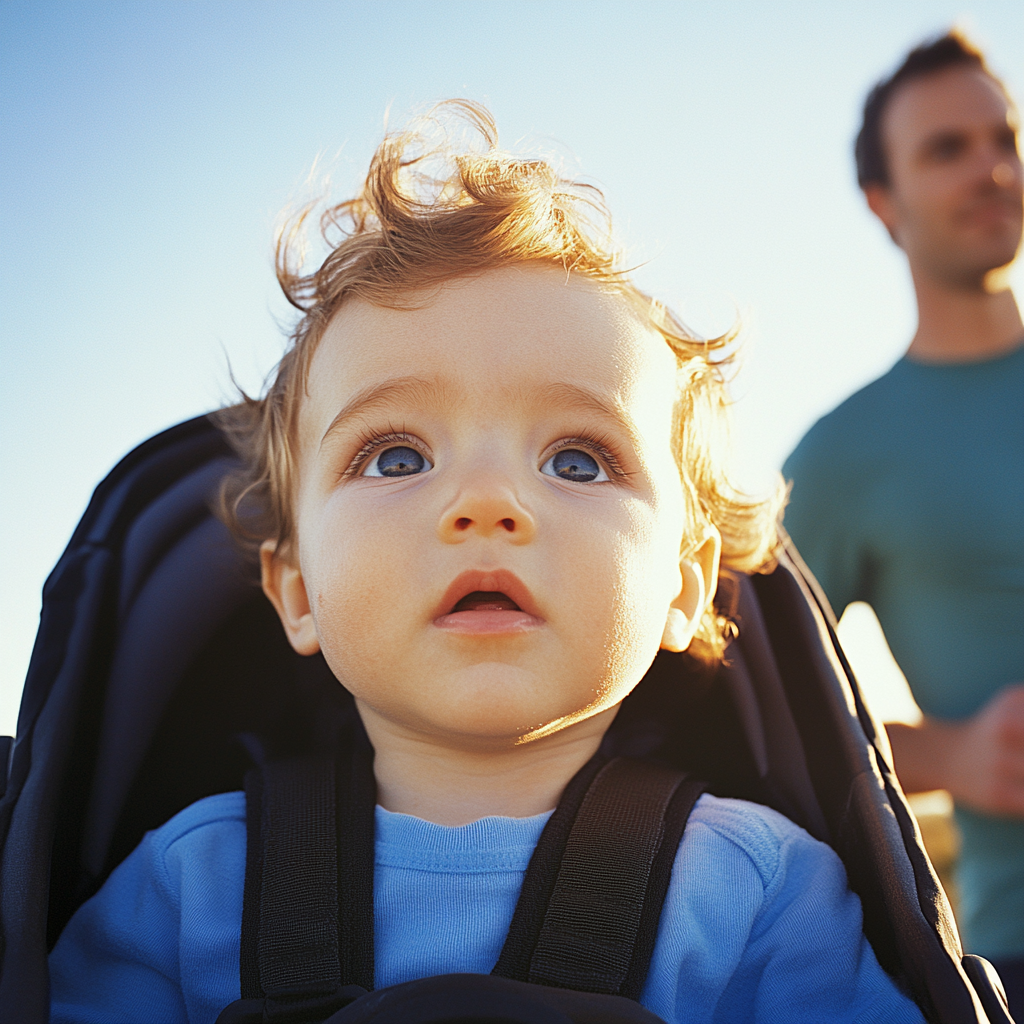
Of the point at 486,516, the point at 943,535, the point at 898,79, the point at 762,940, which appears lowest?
the point at 762,940

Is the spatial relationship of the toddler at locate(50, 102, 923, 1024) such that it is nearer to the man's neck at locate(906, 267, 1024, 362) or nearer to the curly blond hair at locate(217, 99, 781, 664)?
the curly blond hair at locate(217, 99, 781, 664)

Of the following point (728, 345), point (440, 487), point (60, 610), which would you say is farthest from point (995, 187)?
point (60, 610)

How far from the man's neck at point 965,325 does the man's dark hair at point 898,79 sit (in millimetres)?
646

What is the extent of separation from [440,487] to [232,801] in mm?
739

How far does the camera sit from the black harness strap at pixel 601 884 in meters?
1.26

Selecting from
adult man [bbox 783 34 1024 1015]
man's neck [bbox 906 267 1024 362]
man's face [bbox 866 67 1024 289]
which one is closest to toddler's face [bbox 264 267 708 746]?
adult man [bbox 783 34 1024 1015]

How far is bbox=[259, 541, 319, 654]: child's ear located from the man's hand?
5.78 feet

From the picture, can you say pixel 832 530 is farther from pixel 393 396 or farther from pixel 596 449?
pixel 393 396

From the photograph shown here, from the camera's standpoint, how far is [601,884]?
133 centimetres

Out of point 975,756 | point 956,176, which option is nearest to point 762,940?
point 975,756

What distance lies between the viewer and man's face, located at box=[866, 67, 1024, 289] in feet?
10.6

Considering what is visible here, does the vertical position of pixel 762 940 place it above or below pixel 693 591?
below

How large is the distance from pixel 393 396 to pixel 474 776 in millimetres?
659

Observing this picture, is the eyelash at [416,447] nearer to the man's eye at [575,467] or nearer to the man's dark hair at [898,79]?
the man's eye at [575,467]
